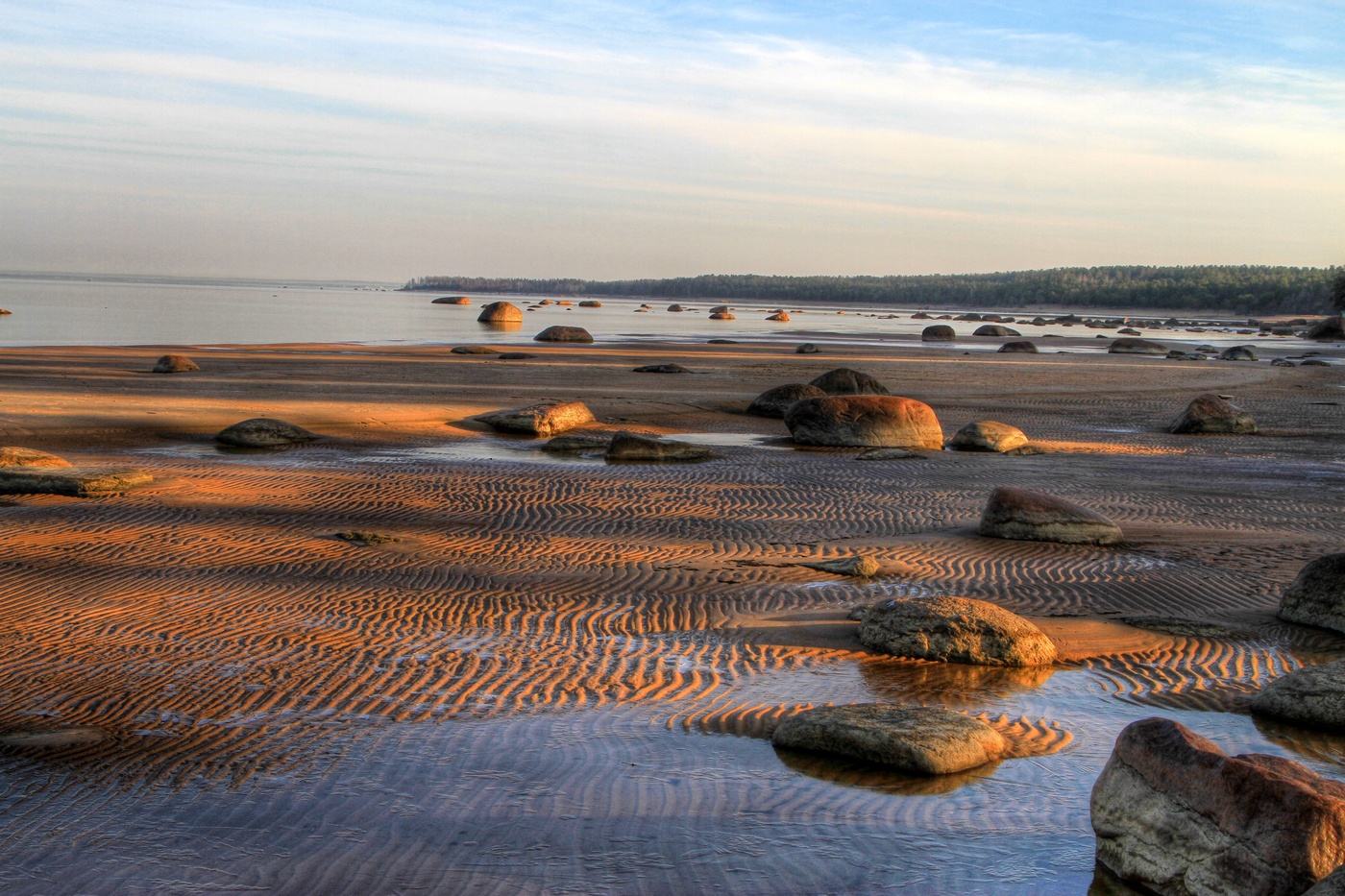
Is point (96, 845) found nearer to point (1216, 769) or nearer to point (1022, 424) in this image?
point (1216, 769)

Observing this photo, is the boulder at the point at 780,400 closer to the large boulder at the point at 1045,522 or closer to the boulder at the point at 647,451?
the boulder at the point at 647,451

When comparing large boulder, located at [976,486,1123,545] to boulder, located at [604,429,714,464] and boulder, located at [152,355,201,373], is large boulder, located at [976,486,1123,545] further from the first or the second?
boulder, located at [152,355,201,373]

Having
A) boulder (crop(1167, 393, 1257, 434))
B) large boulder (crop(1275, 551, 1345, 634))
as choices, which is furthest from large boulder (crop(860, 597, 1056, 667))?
boulder (crop(1167, 393, 1257, 434))

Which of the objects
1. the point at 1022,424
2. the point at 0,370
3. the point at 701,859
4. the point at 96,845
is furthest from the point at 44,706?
the point at 0,370

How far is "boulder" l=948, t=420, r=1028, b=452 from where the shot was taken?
17.6m

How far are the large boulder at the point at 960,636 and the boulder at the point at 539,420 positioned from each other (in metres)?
11.3

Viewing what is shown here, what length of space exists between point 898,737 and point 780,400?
1647 cm

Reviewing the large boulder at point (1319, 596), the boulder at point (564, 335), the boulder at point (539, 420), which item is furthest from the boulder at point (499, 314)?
the large boulder at point (1319, 596)

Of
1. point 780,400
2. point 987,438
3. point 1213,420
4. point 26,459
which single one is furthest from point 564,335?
point 26,459

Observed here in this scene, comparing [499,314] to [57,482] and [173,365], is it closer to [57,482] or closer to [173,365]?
[173,365]

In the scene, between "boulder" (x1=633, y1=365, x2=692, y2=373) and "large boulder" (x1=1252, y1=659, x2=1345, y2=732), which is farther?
"boulder" (x1=633, y1=365, x2=692, y2=373)

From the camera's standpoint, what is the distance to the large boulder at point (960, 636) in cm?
755

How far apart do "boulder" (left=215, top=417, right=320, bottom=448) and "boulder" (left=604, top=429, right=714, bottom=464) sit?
4.50 m

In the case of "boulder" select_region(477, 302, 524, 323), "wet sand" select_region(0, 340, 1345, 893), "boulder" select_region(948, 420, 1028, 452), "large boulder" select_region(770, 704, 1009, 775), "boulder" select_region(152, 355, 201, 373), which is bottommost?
"wet sand" select_region(0, 340, 1345, 893)
